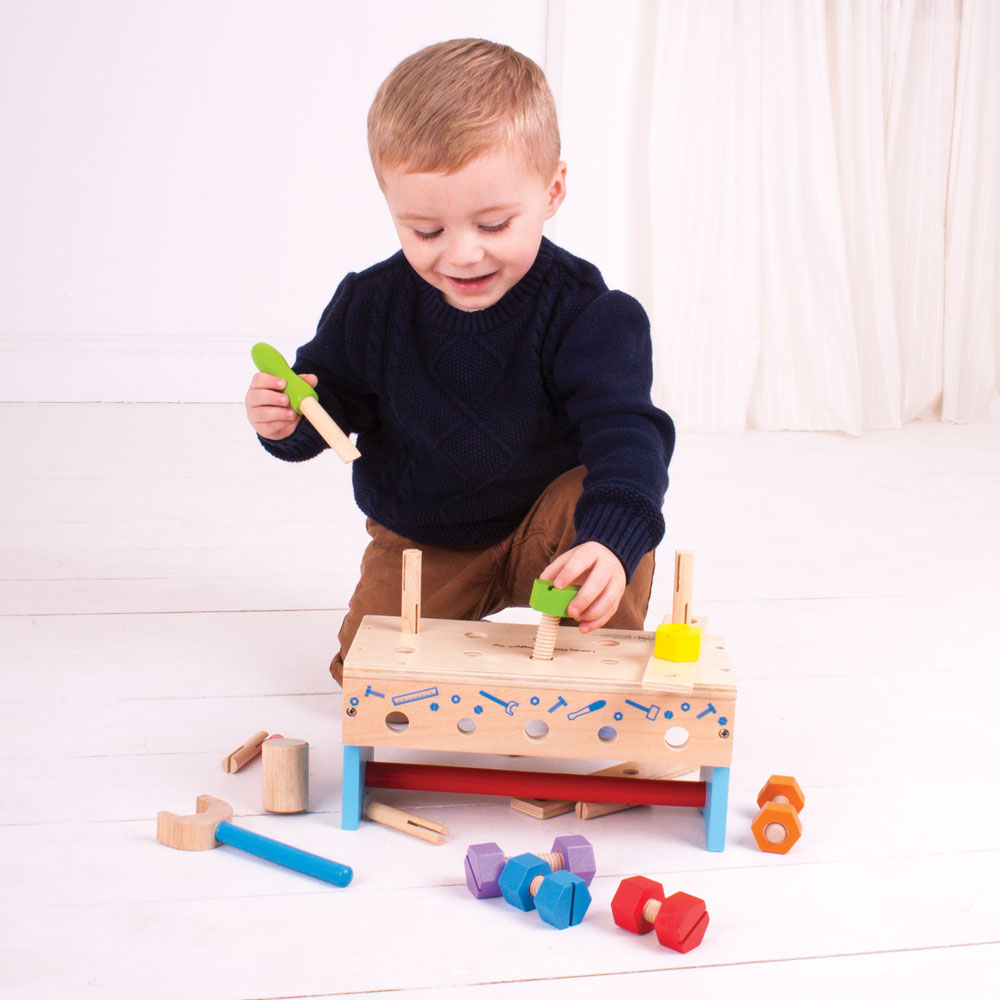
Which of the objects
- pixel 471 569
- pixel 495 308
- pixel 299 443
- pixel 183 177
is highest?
pixel 183 177

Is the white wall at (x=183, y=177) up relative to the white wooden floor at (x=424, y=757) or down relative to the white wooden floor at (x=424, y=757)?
up

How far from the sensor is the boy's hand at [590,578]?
79cm

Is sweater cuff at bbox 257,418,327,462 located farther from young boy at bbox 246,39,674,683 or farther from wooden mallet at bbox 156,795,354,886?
wooden mallet at bbox 156,795,354,886

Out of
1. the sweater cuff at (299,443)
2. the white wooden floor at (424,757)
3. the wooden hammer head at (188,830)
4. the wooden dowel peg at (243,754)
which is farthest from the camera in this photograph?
the sweater cuff at (299,443)

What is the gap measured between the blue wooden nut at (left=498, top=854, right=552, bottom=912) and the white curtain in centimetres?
162

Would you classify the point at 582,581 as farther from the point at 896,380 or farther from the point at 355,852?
the point at 896,380

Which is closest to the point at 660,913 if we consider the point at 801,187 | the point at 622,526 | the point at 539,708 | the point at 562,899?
the point at 562,899

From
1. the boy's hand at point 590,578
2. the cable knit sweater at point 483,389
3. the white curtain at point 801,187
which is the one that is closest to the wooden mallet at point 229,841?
the boy's hand at point 590,578

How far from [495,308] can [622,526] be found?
243mm

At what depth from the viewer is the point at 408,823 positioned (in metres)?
0.80

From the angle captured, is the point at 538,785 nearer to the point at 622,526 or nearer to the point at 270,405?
the point at 622,526

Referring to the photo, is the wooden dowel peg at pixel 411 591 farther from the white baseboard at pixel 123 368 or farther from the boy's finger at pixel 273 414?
the white baseboard at pixel 123 368

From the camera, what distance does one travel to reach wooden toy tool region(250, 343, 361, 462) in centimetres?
85

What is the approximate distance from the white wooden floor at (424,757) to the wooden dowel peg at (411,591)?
13cm
